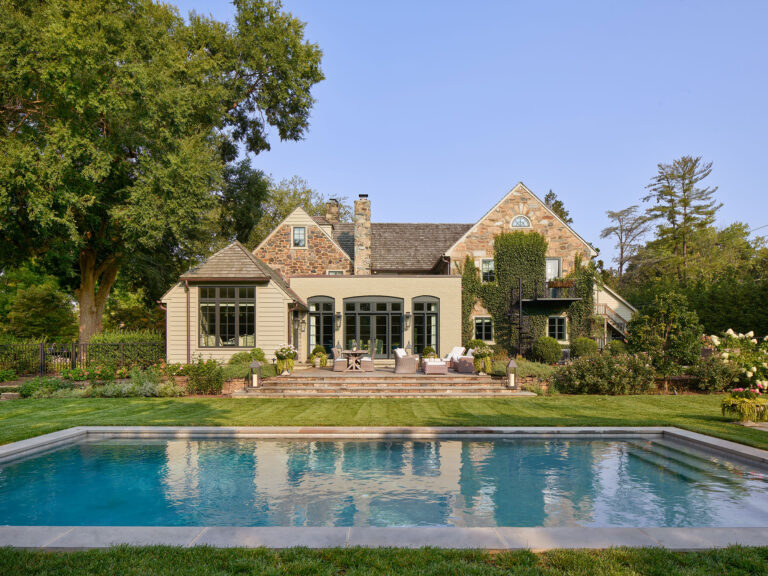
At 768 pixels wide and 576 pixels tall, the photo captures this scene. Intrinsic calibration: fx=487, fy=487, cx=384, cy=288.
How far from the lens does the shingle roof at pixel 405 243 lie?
27391 millimetres

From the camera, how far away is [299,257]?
26.0 m

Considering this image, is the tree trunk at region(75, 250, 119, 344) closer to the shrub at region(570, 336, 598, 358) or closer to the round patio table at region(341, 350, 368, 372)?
the round patio table at region(341, 350, 368, 372)


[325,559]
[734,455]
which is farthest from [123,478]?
[734,455]

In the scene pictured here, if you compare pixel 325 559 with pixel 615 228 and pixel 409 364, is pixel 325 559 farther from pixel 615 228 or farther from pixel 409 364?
pixel 615 228

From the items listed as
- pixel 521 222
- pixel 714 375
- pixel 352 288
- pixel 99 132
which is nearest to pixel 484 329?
pixel 521 222

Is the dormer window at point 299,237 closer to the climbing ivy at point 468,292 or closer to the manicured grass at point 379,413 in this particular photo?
the climbing ivy at point 468,292

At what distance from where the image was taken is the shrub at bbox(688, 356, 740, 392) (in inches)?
636

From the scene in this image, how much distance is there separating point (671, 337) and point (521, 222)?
10.5m

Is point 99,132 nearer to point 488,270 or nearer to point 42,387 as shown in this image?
point 42,387

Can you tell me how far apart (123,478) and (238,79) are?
2442 centimetres

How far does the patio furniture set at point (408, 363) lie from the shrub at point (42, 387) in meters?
9.34

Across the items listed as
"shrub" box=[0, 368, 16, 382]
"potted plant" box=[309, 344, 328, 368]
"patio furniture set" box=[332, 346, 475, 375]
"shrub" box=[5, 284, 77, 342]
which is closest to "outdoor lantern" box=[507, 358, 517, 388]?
"patio furniture set" box=[332, 346, 475, 375]

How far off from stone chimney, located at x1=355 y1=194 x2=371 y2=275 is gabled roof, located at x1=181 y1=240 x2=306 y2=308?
524cm

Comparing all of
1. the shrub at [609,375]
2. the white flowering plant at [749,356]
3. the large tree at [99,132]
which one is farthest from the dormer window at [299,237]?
the white flowering plant at [749,356]
